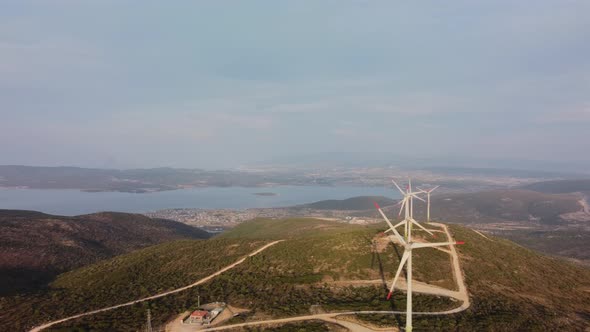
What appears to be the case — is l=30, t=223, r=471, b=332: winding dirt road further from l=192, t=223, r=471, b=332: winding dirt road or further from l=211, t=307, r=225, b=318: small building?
l=211, t=307, r=225, b=318: small building

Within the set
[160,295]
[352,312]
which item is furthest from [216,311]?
[352,312]

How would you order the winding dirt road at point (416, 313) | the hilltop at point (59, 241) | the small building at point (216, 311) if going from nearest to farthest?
1. the winding dirt road at point (416, 313)
2. the small building at point (216, 311)
3. the hilltop at point (59, 241)

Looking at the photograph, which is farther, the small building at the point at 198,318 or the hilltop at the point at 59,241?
the hilltop at the point at 59,241

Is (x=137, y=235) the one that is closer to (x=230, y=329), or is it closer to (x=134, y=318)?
(x=134, y=318)

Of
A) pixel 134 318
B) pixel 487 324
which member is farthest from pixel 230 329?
pixel 487 324

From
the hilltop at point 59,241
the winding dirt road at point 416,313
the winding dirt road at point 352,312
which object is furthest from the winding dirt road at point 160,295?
the hilltop at point 59,241

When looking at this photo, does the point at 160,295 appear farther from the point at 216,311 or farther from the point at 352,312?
the point at 352,312

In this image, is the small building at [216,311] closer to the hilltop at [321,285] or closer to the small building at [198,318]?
the small building at [198,318]
